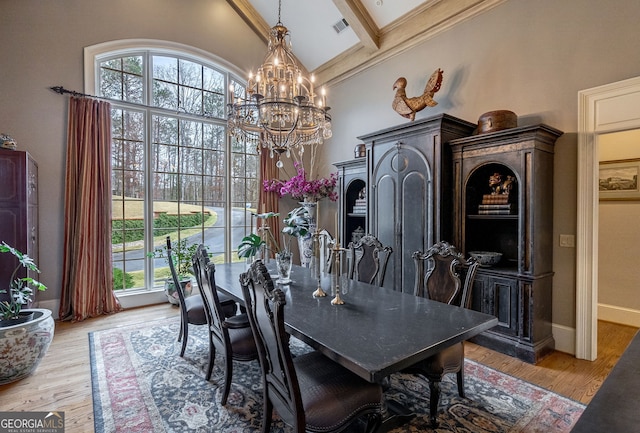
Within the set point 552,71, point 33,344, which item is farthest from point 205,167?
point 552,71

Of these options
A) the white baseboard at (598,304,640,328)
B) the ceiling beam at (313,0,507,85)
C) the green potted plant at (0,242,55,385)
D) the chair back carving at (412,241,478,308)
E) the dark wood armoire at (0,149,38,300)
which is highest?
the ceiling beam at (313,0,507,85)

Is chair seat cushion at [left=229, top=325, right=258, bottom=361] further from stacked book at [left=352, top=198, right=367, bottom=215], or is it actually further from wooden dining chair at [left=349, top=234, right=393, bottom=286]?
stacked book at [left=352, top=198, right=367, bottom=215]

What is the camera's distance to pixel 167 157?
4.79m

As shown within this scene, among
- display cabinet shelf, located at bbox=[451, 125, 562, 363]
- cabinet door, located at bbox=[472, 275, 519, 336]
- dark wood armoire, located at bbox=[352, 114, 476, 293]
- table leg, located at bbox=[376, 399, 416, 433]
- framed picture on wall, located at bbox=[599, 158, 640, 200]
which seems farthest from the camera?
framed picture on wall, located at bbox=[599, 158, 640, 200]

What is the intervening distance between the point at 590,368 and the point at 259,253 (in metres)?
3.11

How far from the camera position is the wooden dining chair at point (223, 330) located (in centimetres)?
218

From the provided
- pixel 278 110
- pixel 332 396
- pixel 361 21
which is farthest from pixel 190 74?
pixel 332 396

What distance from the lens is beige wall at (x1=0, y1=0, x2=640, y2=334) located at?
9.72ft

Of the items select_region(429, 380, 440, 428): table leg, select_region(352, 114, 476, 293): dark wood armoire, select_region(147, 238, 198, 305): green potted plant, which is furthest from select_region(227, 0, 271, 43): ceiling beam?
select_region(429, 380, 440, 428): table leg

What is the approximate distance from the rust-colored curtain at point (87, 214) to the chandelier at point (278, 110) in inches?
89.3

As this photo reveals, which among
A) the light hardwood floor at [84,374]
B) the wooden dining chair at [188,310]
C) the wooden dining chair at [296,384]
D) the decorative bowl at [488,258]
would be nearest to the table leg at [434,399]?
the wooden dining chair at [296,384]

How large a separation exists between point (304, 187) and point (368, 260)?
2.17 metres

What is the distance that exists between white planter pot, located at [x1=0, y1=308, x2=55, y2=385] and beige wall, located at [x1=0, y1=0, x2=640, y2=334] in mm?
1707

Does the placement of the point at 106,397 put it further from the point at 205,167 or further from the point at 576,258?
the point at 576,258
